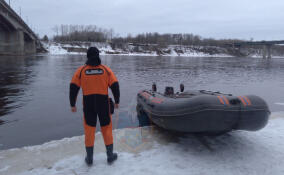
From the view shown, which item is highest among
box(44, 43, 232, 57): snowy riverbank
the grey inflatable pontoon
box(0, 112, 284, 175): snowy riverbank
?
box(44, 43, 232, 57): snowy riverbank

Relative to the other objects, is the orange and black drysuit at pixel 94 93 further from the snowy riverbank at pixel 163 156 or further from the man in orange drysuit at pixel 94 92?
the snowy riverbank at pixel 163 156

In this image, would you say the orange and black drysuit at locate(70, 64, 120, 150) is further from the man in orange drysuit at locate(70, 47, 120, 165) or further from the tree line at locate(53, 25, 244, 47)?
the tree line at locate(53, 25, 244, 47)

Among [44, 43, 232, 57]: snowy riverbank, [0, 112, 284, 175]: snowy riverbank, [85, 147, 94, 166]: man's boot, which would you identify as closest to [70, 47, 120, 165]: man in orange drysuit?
[85, 147, 94, 166]: man's boot

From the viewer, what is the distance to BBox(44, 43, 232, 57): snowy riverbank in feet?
240

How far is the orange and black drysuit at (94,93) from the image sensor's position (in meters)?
2.96

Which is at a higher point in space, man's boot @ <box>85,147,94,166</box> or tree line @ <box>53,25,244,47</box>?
tree line @ <box>53,25,244,47</box>

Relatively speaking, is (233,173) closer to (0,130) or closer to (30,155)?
(30,155)

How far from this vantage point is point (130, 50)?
296 feet

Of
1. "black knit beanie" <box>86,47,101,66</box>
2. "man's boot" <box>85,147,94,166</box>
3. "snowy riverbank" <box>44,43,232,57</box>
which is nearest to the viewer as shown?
"black knit beanie" <box>86,47,101,66</box>

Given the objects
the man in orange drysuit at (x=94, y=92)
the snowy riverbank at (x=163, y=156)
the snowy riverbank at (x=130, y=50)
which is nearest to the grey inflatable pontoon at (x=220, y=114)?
the snowy riverbank at (x=163, y=156)

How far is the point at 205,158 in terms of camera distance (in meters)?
3.27

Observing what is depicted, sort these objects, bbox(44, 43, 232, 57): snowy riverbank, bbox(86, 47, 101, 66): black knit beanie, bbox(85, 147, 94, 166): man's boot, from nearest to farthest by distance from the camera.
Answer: bbox(86, 47, 101, 66): black knit beanie
bbox(85, 147, 94, 166): man's boot
bbox(44, 43, 232, 57): snowy riverbank

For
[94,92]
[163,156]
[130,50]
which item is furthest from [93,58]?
[130,50]

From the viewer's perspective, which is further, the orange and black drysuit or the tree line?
the tree line
